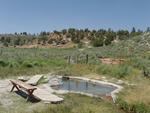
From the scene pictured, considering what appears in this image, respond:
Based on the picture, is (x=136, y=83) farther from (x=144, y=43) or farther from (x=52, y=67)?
(x=144, y=43)

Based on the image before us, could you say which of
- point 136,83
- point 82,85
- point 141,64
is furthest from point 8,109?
point 141,64

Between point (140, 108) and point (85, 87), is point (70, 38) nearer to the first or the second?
point (85, 87)

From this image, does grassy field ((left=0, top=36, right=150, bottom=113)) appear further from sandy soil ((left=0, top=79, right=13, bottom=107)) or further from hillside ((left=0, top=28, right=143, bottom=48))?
hillside ((left=0, top=28, right=143, bottom=48))

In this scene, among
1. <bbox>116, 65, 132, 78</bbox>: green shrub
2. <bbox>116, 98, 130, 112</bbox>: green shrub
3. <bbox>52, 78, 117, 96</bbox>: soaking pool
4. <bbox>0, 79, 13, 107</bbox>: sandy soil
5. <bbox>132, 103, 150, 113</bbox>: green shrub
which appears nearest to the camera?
<bbox>132, 103, 150, 113</bbox>: green shrub

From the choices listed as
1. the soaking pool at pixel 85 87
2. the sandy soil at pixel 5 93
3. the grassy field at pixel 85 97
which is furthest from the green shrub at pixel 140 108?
the sandy soil at pixel 5 93

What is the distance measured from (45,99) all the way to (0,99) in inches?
79.2

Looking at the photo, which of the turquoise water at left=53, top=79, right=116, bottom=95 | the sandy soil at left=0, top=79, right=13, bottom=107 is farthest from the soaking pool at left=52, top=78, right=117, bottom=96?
the sandy soil at left=0, top=79, right=13, bottom=107

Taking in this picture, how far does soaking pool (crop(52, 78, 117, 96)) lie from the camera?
690 inches

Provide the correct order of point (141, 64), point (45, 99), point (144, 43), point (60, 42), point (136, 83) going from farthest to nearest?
point (60, 42) → point (144, 43) → point (141, 64) → point (136, 83) → point (45, 99)

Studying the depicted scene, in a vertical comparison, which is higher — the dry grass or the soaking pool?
the dry grass

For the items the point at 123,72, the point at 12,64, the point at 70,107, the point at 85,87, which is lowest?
the point at 85,87

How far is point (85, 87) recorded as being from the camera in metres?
18.8

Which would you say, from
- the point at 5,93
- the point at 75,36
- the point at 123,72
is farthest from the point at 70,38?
the point at 5,93

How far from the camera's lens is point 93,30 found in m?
71.7
